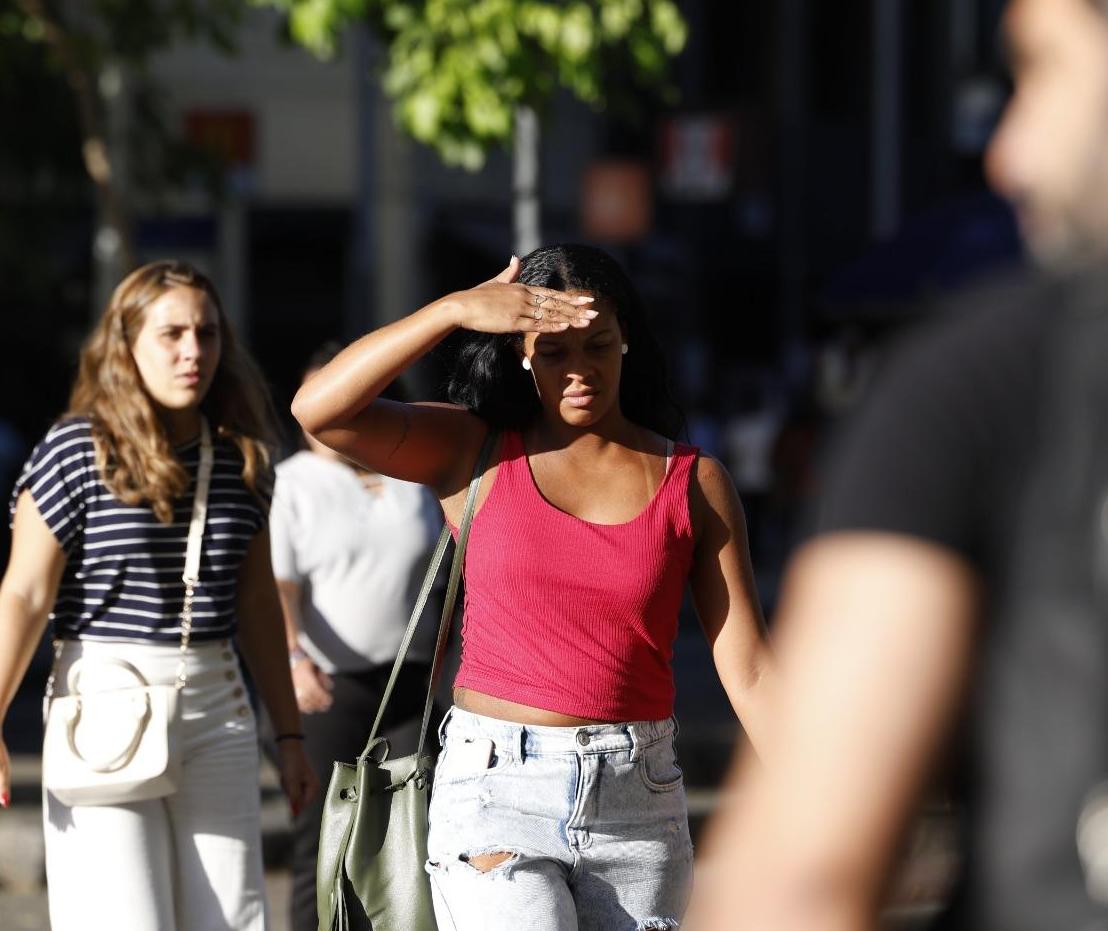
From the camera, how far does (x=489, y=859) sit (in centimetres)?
315

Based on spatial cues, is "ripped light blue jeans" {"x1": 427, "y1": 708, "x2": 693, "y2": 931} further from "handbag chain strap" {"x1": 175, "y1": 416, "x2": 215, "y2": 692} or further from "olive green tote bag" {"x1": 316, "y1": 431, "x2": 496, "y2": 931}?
"handbag chain strap" {"x1": 175, "y1": 416, "x2": 215, "y2": 692}

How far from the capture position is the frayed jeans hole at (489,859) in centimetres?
314

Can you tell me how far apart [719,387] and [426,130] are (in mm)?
17785

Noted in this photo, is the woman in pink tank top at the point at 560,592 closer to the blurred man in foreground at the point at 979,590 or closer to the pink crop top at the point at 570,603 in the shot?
the pink crop top at the point at 570,603

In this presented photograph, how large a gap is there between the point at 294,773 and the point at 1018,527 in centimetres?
326

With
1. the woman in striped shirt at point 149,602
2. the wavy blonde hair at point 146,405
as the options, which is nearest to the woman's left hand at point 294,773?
the woman in striped shirt at point 149,602

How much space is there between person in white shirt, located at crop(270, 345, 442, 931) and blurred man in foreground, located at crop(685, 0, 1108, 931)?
12.1 feet

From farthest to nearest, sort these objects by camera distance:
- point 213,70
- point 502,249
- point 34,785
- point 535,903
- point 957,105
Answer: point 957,105
point 502,249
point 213,70
point 34,785
point 535,903

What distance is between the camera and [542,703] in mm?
3227

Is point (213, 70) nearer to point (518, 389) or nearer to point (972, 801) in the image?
point (518, 389)

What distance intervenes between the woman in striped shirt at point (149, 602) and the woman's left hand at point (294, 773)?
0.75 ft

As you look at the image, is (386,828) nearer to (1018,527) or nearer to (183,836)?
(183,836)

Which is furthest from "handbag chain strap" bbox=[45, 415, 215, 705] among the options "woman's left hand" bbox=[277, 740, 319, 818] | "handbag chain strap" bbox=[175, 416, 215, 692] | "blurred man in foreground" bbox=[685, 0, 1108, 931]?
"blurred man in foreground" bbox=[685, 0, 1108, 931]

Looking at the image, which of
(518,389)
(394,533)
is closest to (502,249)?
(394,533)
